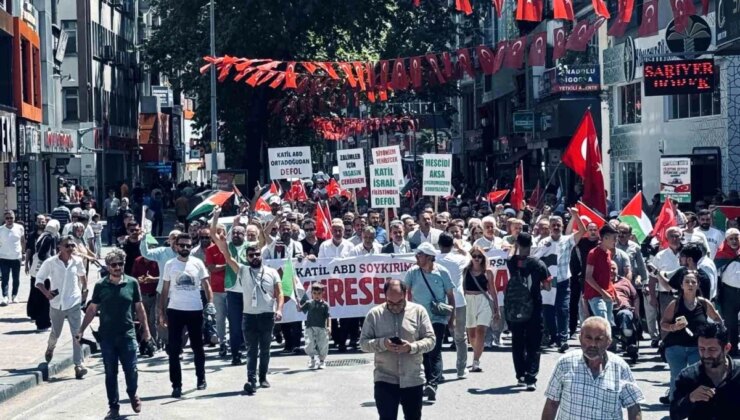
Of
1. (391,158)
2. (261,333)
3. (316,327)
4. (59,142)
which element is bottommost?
(316,327)

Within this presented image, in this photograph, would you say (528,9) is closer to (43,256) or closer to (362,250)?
(362,250)

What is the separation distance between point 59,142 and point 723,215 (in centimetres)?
3379

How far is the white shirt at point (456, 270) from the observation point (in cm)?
1455

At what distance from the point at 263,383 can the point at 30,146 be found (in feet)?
95.7

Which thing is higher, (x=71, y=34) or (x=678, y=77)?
(x=71, y=34)

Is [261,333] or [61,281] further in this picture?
[61,281]

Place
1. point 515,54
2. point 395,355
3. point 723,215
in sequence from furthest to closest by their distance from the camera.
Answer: point 515,54
point 723,215
point 395,355

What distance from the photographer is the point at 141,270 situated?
16938 millimetres

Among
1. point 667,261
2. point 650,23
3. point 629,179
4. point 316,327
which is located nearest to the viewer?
point 667,261

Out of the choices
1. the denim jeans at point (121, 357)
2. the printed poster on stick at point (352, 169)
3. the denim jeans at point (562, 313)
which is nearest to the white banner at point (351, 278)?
the denim jeans at point (562, 313)

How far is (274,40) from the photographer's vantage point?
42.7m

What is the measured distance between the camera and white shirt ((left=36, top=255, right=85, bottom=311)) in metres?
15.7

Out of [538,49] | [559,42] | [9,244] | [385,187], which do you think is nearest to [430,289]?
[559,42]

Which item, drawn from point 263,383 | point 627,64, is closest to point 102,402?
point 263,383
